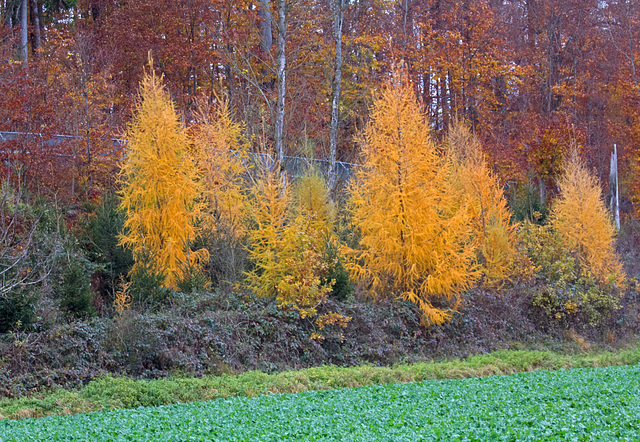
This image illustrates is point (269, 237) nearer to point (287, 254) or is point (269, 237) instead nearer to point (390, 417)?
point (287, 254)

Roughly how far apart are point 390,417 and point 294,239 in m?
8.03

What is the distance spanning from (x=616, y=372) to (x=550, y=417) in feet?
17.4

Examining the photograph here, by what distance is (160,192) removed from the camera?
18.2 meters

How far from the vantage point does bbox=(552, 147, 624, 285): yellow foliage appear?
21.9 m

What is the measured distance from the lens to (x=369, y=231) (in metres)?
16.9

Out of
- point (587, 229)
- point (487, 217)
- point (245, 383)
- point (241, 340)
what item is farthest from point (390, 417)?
point (587, 229)

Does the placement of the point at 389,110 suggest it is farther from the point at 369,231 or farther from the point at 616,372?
the point at 616,372

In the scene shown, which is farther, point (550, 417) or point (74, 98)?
point (74, 98)

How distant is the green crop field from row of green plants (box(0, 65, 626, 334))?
490 cm

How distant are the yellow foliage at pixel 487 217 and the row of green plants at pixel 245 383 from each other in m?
4.59

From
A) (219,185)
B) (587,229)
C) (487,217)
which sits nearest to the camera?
(219,185)

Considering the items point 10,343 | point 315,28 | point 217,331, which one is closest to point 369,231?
point 217,331

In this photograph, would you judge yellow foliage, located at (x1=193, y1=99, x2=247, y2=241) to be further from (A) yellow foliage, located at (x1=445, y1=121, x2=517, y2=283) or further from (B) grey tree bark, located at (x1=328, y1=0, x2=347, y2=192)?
(A) yellow foliage, located at (x1=445, y1=121, x2=517, y2=283)

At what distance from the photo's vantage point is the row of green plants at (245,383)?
394 inches
